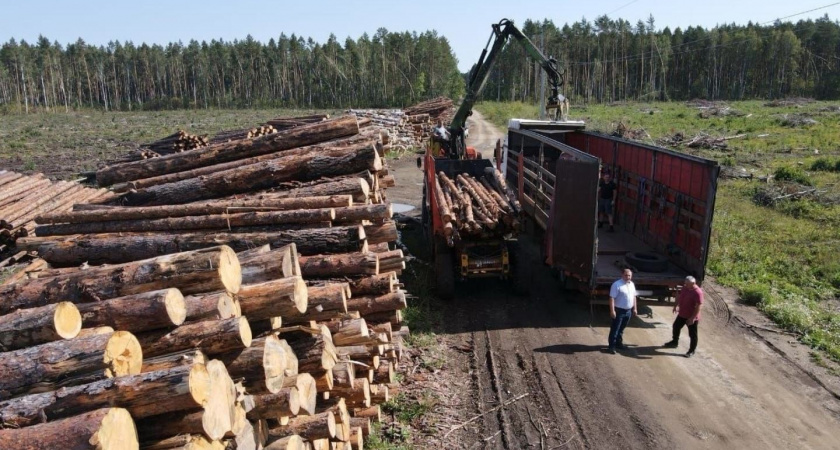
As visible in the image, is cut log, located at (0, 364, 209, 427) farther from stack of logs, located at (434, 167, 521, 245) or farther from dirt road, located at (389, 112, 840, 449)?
stack of logs, located at (434, 167, 521, 245)

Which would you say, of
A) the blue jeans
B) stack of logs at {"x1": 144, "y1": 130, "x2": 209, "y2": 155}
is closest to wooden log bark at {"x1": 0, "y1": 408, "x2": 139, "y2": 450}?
the blue jeans

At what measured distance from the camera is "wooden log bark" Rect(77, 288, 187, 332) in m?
4.44

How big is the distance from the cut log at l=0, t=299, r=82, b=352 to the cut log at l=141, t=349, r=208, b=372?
22.5 inches

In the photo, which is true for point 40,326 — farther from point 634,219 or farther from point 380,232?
point 634,219

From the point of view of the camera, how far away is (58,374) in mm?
3916

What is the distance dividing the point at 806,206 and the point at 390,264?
15.3 meters

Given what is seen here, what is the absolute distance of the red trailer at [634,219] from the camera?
1037 centimetres

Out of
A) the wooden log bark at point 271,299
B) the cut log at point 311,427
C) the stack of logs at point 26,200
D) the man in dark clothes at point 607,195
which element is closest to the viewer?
the wooden log bark at point 271,299

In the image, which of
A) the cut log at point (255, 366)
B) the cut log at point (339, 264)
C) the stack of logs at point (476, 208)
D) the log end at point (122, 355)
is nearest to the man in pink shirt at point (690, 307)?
the stack of logs at point (476, 208)

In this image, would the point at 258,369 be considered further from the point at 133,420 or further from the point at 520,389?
the point at 520,389

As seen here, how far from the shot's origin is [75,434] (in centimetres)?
333

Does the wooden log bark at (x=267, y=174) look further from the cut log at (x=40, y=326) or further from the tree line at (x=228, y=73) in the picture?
the tree line at (x=228, y=73)

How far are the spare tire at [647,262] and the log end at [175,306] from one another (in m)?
8.67

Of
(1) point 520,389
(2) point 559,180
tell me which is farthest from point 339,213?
(2) point 559,180
